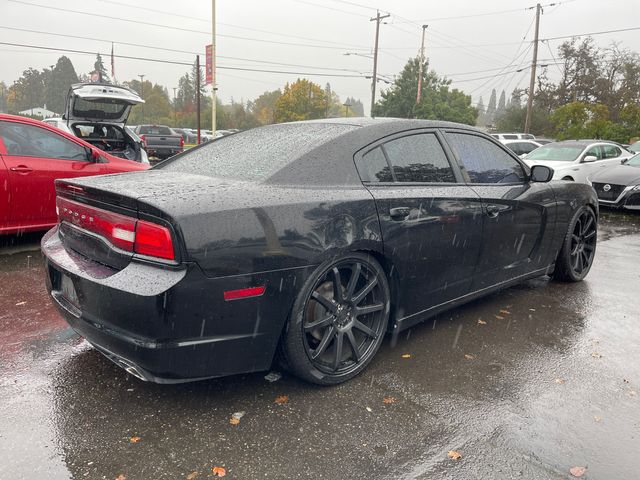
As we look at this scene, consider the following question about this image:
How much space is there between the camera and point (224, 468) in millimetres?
2182

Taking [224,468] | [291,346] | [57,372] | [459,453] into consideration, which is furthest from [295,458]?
[57,372]

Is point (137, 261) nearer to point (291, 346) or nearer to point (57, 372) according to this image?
point (291, 346)

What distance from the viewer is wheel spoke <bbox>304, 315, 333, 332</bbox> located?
106 inches

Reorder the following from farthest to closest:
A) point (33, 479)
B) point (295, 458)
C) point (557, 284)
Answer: point (557, 284) < point (295, 458) < point (33, 479)

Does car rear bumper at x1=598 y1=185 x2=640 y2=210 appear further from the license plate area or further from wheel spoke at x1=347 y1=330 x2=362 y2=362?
the license plate area

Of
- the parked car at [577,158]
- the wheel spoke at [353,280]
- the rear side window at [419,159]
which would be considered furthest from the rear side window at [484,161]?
the parked car at [577,158]

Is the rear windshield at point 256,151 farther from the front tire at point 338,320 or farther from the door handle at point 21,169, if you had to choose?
the door handle at point 21,169

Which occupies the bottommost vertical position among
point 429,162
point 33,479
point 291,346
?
point 33,479

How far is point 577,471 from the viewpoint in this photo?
2215 mm

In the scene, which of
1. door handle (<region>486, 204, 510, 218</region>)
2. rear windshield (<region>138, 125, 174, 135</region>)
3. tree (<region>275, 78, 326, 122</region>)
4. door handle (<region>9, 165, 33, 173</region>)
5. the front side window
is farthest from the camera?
tree (<region>275, 78, 326, 122</region>)

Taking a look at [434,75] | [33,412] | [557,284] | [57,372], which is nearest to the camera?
[33,412]

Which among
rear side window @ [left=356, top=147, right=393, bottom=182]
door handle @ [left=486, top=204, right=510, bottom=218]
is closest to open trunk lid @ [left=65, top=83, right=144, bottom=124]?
rear side window @ [left=356, top=147, right=393, bottom=182]

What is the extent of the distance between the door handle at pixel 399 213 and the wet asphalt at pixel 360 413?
940 mm

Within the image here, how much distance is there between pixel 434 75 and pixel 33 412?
69.0m
